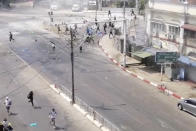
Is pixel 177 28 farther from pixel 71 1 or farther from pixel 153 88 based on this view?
pixel 71 1

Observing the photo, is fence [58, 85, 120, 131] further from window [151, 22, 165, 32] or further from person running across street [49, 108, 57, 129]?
window [151, 22, 165, 32]

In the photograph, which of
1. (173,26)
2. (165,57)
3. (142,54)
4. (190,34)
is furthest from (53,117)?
(173,26)

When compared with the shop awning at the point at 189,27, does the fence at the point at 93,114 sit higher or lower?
lower

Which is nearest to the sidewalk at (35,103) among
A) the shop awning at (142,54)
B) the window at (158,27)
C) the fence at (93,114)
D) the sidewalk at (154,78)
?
the fence at (93,114)

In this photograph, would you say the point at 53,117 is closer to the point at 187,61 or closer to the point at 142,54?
the point at 187,61

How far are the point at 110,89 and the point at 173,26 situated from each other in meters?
13.4

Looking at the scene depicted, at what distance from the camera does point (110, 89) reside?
130ft

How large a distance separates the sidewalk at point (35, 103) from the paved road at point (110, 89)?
1.94 metres

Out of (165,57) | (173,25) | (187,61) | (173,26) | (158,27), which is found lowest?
(187,61)

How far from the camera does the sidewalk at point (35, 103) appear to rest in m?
30.7

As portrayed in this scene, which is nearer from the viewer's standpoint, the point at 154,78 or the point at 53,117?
the point at 53,117

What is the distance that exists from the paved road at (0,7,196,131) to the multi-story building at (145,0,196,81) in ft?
23.2

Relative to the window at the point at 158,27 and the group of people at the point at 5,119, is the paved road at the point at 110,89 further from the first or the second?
the window at the point at 158,27

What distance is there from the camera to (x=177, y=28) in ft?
155
